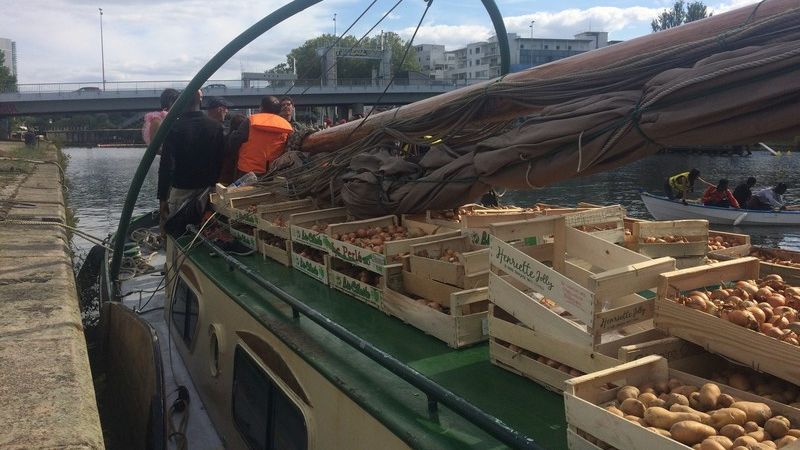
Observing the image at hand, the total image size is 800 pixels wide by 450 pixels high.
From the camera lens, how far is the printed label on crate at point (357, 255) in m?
3.90

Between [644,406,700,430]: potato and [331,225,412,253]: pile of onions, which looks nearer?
[644,406,700,430]: potato

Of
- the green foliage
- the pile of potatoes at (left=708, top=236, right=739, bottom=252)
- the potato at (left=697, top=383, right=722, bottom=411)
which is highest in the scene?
the green foliage

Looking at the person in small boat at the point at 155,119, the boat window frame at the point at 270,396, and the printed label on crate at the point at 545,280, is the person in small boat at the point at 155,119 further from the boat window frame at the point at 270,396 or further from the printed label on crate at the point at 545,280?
the printed label on crate at the point at 545,280

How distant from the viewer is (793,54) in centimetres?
225

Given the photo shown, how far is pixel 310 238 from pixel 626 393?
296cm

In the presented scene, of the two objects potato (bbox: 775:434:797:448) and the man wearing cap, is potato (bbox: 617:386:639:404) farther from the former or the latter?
the man wearing cap

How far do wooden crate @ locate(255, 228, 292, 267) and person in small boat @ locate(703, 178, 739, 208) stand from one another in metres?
18.2

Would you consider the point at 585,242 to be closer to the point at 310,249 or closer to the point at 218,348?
the point at 310,249

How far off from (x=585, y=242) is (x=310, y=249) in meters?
2.37

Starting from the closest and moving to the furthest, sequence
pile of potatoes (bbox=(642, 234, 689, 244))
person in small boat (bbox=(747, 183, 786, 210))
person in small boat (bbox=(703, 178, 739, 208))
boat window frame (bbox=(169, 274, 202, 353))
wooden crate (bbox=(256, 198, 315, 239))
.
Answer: pile of potatoes (bbox=(642, 234, 689, 244)), wooden crate (bbox=(256, 198, 315, 239)), boat window frame (bbox=(169, 274, 202, 353)), person in small boat (bbox=(747, 183, 786, 210)), person in small boat (bbox=(703, 178, 739, 208))

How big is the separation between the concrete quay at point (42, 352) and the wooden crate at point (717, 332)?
282cm

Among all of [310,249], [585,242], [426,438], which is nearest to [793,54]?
[585,242]

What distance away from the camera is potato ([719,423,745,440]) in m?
1.89

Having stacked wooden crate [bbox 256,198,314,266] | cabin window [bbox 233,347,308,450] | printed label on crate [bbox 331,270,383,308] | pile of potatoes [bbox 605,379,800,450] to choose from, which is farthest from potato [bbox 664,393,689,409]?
stacked wooden crate [bbox 256,198,314,266]
